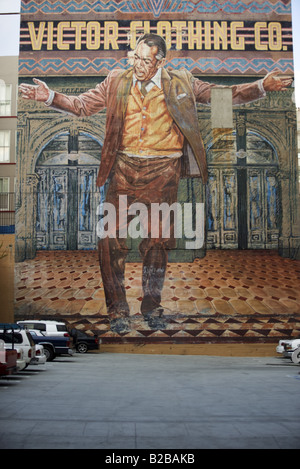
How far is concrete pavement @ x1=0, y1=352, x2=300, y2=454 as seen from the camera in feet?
20.1

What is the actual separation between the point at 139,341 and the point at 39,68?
11.4 meters

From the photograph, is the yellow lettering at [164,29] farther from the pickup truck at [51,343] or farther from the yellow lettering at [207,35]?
the pickup truck at [51,343]

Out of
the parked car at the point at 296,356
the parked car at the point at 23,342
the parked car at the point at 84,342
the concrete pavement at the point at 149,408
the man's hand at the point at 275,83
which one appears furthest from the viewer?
the man's hand at the point at 275,83

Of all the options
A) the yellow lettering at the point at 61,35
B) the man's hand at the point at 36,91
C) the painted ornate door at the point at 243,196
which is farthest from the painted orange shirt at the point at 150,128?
the man's hand at the point at 36,91

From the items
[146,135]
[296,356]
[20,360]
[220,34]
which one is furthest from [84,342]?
[220,34]

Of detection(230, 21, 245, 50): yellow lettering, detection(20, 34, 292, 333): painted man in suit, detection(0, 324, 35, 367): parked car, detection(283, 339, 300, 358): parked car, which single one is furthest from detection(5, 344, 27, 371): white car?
detection(230, 21, 245, 50): yellow lettering

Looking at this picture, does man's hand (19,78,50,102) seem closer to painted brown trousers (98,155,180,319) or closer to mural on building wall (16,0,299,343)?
mural on building wall (16,0,299,343)

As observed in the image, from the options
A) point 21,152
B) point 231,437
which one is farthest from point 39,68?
point 231,437

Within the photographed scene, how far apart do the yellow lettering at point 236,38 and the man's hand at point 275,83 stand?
1.61 meters

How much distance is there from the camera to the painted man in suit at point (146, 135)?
2034 cm

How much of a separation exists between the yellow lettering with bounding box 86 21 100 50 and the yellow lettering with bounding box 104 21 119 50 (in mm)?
318

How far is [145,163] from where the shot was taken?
68.0 feet

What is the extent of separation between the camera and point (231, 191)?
21000 millimetres

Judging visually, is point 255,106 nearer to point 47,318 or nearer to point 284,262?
point 284,262
